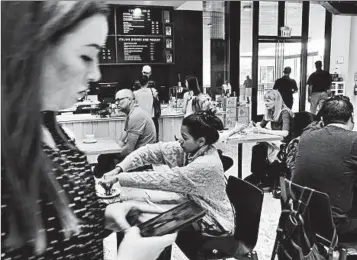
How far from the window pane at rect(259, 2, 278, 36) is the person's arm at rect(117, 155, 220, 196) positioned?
7.12m

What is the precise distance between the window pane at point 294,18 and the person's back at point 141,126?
6882 mm

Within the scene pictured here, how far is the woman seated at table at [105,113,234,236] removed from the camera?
1720 millimetres

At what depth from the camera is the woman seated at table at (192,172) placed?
1720 millimetres

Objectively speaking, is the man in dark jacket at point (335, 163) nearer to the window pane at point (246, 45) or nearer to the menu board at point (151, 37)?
the menu board at point (151, 37)

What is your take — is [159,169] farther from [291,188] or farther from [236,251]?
[291,188]

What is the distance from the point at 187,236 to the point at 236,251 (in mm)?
375

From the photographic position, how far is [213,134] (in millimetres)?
1913

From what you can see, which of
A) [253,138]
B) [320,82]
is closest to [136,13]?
[320,82]

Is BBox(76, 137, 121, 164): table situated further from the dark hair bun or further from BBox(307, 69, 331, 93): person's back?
BBox(307, 69, 331, 93): person's back

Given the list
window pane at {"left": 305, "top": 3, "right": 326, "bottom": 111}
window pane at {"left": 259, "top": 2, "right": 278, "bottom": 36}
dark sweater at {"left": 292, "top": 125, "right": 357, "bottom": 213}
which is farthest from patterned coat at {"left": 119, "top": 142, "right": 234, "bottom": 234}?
window pane at {"left": 305, "top": 3, "right": 326, "bottom": 111}

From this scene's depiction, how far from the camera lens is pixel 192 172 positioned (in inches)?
70.2

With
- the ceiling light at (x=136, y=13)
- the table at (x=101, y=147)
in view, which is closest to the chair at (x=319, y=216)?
the table at (x=101, y=147)

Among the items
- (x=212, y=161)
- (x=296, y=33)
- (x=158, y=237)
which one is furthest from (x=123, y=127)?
(x=296, y=33)

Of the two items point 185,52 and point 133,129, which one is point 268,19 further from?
point 133,129
